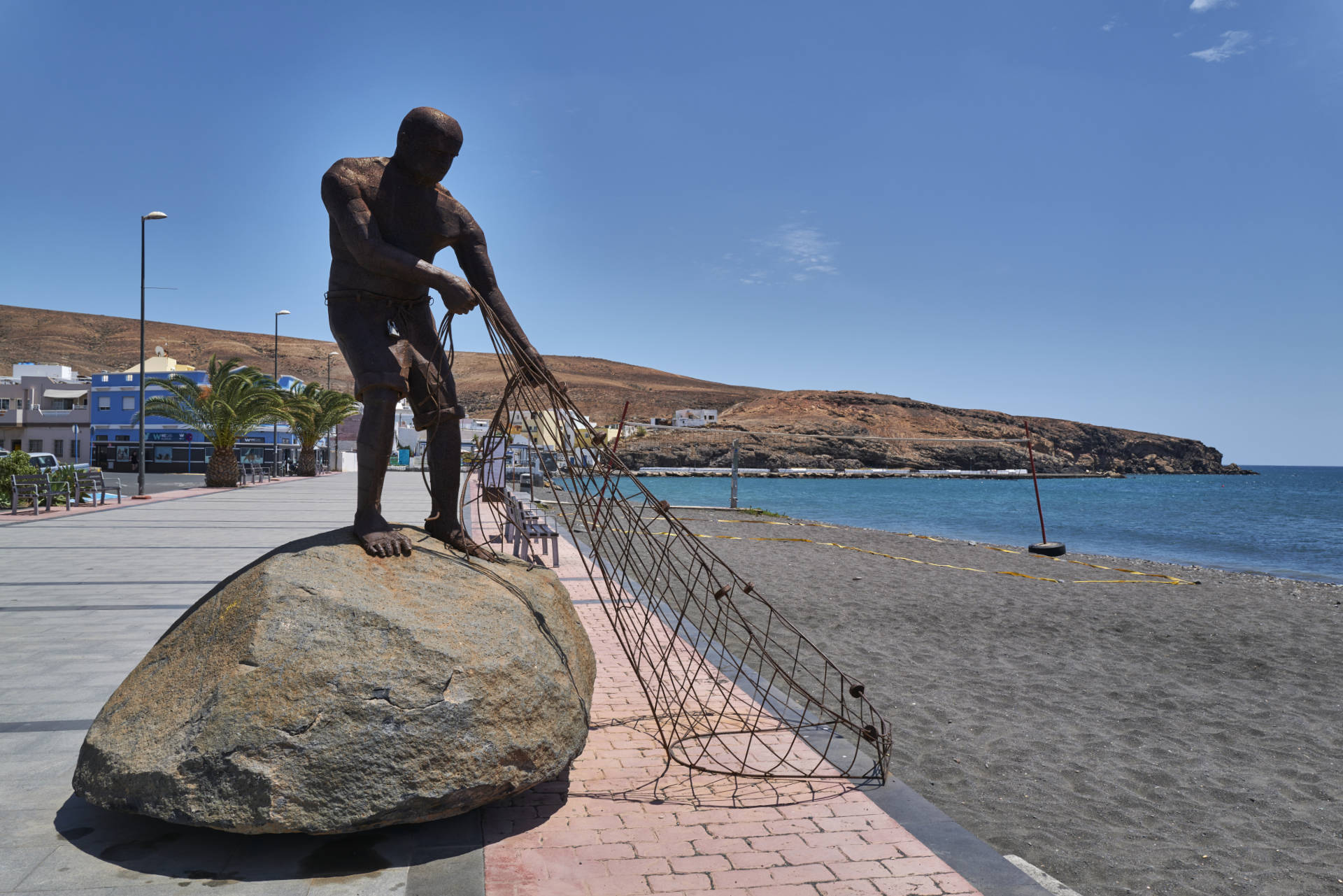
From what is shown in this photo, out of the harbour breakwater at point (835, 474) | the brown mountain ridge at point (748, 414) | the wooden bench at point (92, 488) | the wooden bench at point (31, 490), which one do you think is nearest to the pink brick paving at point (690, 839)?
the wooden bench at point (31, 490)

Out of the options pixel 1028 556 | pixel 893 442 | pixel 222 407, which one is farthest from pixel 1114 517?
pixel 893 442

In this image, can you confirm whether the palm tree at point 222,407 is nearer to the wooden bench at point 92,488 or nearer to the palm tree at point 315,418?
the palm tree at point 315,418

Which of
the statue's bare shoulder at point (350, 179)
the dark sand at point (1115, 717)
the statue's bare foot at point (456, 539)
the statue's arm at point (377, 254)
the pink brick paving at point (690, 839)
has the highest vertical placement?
the statue's bare shoulder at point (350, 179)

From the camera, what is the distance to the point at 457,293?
3541mm

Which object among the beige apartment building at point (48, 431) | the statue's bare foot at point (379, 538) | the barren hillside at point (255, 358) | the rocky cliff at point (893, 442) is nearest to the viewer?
the statue's bare foot at point (379, 538)

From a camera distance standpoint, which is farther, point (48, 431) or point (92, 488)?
point (48, 431)

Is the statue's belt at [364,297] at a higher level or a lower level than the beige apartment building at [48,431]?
higher

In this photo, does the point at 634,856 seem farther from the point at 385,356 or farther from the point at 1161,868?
the point at 385,356

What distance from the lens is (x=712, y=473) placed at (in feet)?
264

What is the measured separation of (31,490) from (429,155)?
16300 mm

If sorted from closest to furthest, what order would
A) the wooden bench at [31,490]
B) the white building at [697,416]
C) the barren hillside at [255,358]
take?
the wooden bench at [31,490], the white building at [697,416], the barren hillside at [255,358]

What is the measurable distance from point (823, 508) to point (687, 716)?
3336 cm

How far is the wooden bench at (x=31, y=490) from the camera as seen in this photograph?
1527 cm

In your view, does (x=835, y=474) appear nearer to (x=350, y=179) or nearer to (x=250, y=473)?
(x=250, y=473)
